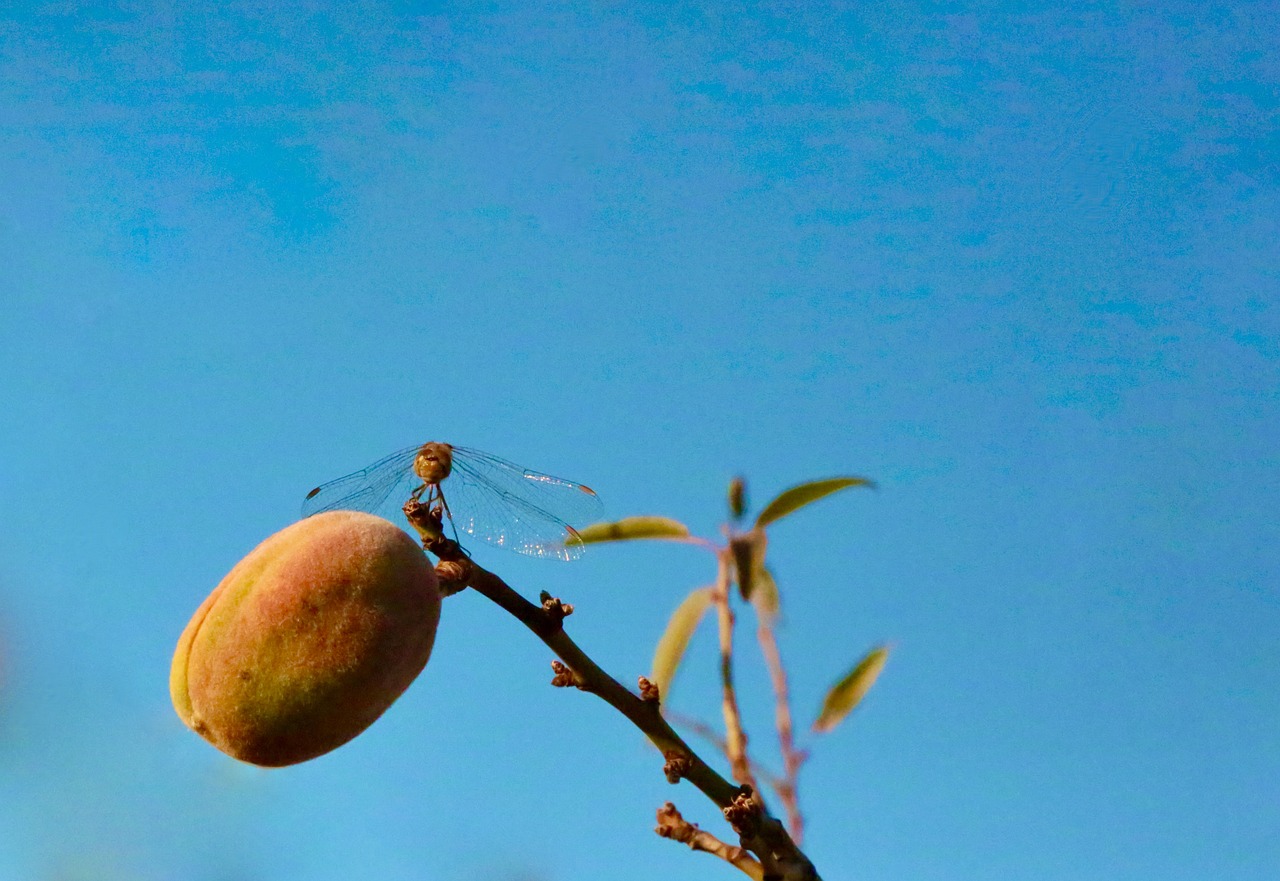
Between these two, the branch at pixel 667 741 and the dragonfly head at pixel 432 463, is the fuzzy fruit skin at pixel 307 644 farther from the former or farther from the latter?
the dragonfly head at pixel 432 463

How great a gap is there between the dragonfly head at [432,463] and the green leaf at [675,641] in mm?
729

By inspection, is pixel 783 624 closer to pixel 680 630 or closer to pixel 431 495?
pixel 680 630

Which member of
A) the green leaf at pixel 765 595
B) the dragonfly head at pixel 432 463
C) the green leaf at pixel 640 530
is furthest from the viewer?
the green leaf at pixel 640 530

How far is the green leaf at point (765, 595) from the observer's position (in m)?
2.01

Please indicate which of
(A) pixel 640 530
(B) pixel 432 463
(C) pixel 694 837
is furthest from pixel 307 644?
(A) pixel 640 530

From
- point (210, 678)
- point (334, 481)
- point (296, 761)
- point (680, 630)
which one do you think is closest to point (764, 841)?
point (296, 761)

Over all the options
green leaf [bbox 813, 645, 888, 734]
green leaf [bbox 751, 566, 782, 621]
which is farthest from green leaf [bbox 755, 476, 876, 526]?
green leaf [bbox 813, 645, 888, 734]

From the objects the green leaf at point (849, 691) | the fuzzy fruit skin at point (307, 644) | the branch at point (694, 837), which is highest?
the green leaf at point (849, 691)

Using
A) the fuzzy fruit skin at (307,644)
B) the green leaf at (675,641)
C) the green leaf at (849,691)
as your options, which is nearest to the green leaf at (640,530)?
the green leaf at (675,641)

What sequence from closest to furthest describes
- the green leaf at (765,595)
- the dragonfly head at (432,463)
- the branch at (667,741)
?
the branch at (667,741)
the dragonfly head at (432,463)
the green leaf at (765,595)

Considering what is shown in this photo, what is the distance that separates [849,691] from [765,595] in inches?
10.2

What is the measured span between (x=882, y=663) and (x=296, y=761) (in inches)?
47.7

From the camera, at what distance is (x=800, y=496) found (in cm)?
209

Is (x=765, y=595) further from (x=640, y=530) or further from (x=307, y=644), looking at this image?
(x=307, y=644)
